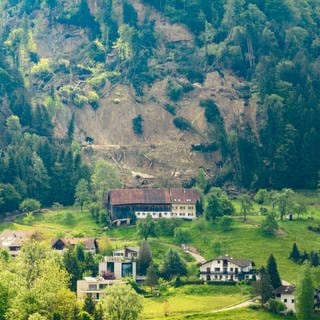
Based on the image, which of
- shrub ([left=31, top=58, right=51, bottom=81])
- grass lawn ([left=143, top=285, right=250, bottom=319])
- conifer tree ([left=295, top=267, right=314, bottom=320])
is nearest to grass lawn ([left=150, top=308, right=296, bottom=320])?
conifer tree ([left=295, top=267, right=314, bottom=320])

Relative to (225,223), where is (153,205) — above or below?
above

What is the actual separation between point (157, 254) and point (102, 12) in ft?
239

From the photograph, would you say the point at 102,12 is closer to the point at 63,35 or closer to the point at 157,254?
the point at 63,35

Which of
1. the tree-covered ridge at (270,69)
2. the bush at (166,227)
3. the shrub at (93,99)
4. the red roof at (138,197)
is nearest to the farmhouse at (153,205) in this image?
the red roof at (138,197)

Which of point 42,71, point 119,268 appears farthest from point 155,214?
point 42,71

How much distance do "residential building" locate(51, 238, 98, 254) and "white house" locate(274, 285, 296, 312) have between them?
80.2ft

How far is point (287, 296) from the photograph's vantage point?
10925 cm

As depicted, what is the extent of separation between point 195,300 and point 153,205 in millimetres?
31842

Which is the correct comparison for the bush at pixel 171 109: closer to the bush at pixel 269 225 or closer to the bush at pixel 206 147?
the bush at pixel 206 147

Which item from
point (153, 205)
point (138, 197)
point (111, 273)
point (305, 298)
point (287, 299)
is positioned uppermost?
point (138, 197)

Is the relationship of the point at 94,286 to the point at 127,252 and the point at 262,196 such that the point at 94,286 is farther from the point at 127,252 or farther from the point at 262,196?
the point at 262,196

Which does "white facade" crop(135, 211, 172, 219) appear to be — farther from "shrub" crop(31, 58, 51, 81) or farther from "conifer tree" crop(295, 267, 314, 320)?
"shrub" crop(31, 58, 51, 81)

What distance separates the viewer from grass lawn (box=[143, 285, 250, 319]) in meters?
107

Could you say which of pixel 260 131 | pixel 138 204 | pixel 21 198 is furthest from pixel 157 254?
pixel 260 131
